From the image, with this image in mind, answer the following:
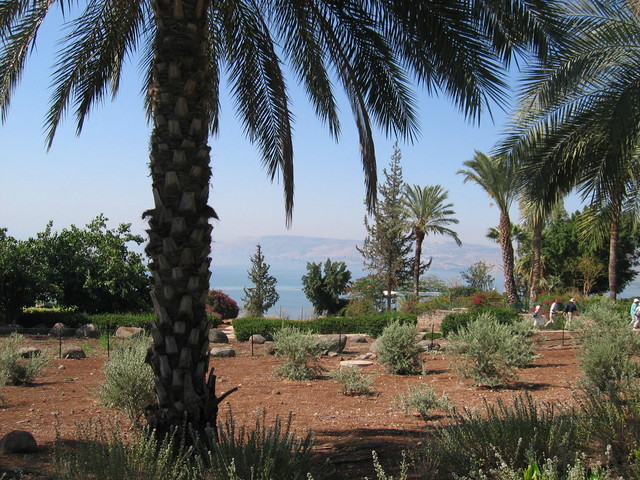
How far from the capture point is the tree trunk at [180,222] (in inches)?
174

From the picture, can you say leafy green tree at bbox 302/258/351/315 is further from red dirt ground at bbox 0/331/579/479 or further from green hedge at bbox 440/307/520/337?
red dirt ground at bbox 0/331/579/479

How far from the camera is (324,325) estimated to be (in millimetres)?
19703

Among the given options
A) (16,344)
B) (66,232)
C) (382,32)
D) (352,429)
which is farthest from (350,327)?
(382,32)

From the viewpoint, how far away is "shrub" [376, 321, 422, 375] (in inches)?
446

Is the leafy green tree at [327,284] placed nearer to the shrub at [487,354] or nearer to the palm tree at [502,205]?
the palm tree at [502,205]

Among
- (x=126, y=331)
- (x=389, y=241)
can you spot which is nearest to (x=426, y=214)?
(x=389, y=241)

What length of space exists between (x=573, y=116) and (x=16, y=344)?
10.3 m

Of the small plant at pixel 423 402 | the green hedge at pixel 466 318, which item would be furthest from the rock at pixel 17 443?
the green hedge at pixel 466 318

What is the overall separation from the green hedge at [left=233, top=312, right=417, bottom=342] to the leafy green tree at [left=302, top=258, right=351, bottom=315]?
23030 mm

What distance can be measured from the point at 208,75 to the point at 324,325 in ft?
50.7

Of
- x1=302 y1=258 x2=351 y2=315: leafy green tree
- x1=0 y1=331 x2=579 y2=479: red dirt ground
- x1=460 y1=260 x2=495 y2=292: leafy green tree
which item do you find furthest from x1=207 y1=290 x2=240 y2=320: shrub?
x1=460 y1=260 x2=495 y2=292: leafy green tree

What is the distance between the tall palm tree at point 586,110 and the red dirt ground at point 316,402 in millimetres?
3460

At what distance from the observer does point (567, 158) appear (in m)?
10.4

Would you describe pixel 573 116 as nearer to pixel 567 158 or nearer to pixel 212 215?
pixel 567 158
